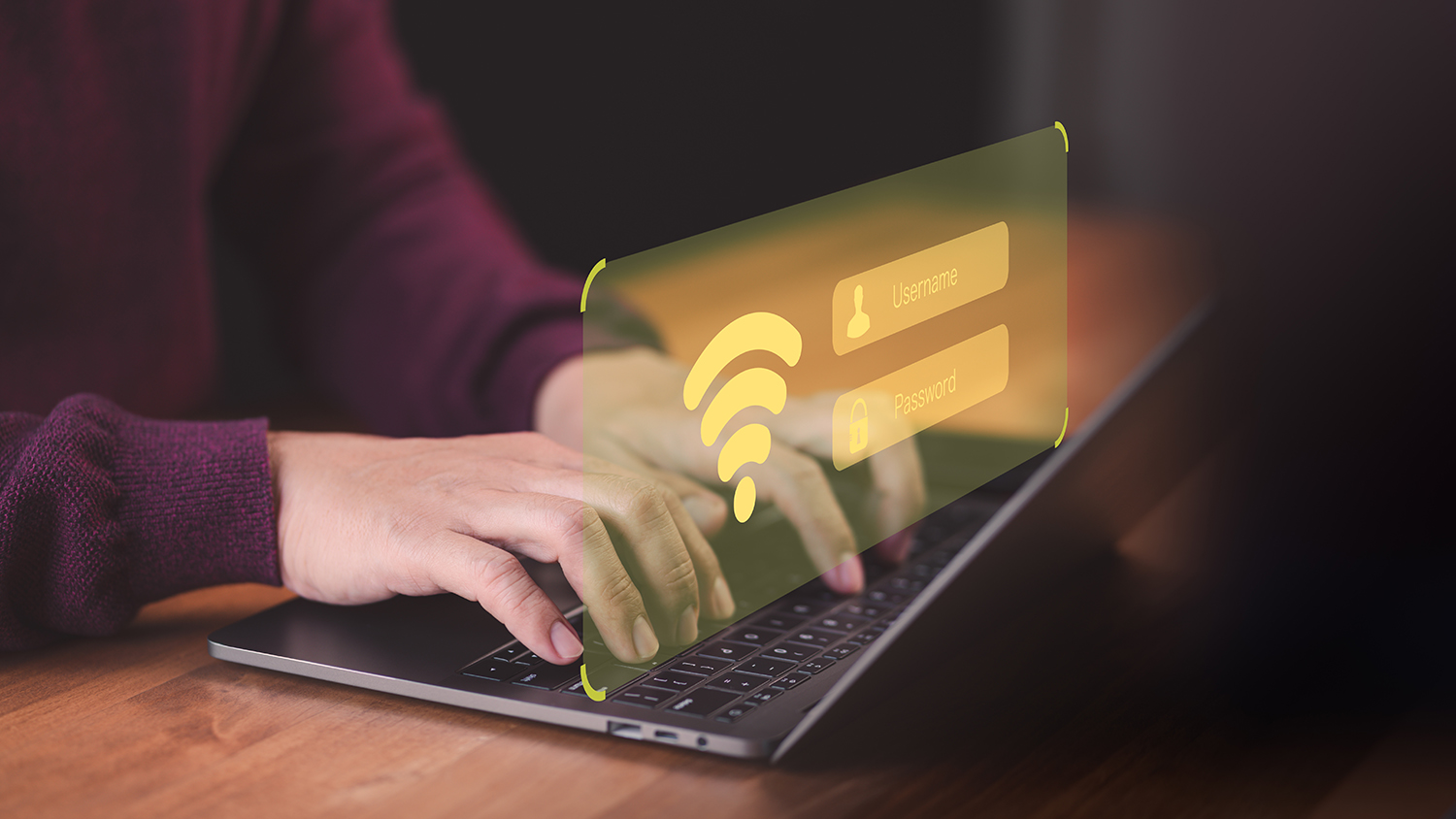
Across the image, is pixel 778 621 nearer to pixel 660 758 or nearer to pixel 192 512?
pixel 660 758

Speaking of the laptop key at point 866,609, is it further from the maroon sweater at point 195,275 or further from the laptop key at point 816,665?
the maroon sweater at point 195,275

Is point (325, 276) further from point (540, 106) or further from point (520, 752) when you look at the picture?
point (540, 106)

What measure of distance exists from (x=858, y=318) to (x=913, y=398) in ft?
0.25

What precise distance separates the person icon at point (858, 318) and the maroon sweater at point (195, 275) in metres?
0.32

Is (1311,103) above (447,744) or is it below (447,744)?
above

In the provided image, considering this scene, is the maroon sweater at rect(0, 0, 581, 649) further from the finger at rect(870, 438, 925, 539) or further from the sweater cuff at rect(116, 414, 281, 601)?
the finger at rect(870, 438, 925, 539)

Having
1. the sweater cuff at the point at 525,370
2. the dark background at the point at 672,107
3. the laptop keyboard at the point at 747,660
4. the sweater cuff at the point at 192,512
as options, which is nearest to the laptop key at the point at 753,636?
the laptop keyboard at the point at 747,660

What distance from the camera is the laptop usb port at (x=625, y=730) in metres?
0.52

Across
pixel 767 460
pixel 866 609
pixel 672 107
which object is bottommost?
pixel 866 609

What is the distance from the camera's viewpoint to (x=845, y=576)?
2.28ft

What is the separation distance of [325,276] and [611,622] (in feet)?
2.54

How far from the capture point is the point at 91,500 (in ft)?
2.02

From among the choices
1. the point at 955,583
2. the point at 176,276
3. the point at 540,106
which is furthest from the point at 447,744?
the point at 540,106

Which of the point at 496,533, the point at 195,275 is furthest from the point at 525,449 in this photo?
the point at 195,275
